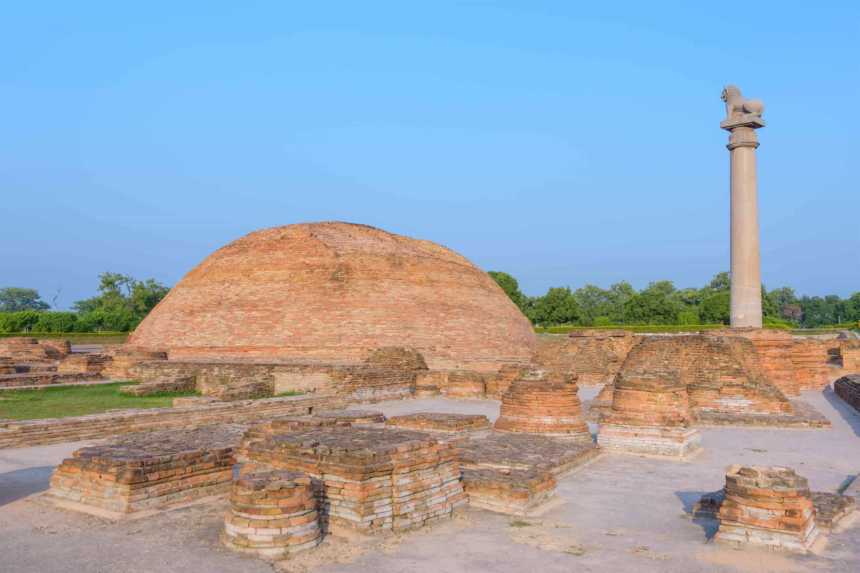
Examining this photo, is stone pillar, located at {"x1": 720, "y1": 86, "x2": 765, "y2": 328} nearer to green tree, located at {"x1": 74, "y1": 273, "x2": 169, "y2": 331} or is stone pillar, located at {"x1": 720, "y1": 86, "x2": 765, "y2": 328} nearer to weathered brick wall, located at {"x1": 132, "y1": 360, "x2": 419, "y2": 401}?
weathered brick wall, located at {"x1": 132, "y1": 360, "x2": 419, "y2": 401}

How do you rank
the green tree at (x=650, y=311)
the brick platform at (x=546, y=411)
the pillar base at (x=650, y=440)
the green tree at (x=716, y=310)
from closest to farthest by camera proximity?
the pillar base at (x=650, y=440) → the brick platform at (x=546, y=411) → the green tree at (x=716, y=310) → the green tree at (x=650, y=311)

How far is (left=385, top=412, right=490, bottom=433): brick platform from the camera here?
9102 mm

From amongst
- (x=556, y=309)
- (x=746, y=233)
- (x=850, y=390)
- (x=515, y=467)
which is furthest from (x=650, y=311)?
(x=515, y=467)

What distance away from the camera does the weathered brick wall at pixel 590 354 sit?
57.7 feet

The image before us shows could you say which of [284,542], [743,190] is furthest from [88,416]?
[743,190]

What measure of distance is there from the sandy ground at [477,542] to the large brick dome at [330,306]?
1239 cm

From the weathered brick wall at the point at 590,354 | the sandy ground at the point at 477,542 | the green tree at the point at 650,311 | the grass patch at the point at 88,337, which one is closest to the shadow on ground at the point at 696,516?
the sandy ground at the point at 477,542

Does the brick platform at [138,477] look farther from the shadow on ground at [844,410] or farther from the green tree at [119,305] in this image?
the green tree at [119,305]

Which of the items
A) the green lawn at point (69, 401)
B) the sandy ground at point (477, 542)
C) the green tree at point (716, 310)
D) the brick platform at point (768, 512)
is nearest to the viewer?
the sandy ground at point (477, 542)

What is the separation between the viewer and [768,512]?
421cm

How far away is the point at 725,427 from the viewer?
9.91m

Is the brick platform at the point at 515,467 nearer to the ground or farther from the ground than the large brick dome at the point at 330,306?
nearer to the ground

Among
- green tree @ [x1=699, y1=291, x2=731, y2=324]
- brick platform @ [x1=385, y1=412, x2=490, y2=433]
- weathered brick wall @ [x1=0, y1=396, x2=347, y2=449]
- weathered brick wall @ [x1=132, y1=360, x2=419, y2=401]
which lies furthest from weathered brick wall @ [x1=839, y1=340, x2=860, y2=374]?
green tree @ [x1=699, y1=291, x2=731, y2=324]

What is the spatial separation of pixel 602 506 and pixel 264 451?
108 inches
